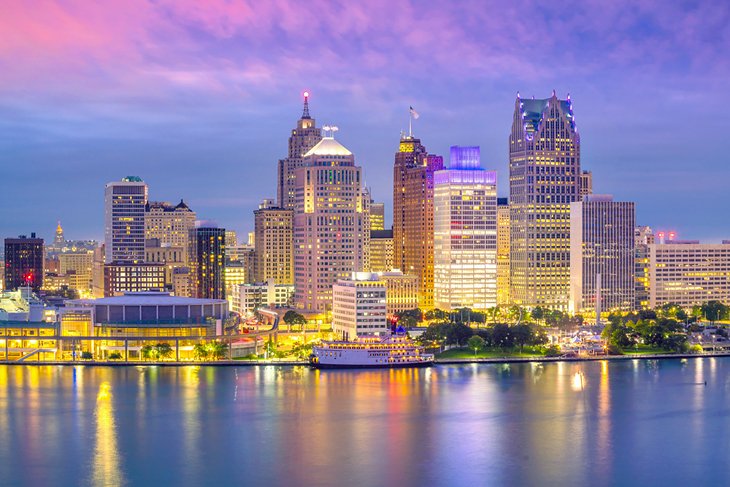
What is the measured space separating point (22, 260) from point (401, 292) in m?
82.3

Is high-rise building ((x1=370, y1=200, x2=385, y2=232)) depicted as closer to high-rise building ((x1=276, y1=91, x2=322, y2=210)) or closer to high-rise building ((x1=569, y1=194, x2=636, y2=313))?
high-rise building ((x1=276, y1=91, x2=322, y2=210))

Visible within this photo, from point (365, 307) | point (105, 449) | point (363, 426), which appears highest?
point (365, 307)

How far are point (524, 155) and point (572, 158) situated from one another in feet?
18.3

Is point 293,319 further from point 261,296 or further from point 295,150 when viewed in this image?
point 295,150

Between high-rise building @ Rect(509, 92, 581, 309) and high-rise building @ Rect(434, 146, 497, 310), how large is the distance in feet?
18.2

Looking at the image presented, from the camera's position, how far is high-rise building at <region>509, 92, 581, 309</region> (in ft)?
455

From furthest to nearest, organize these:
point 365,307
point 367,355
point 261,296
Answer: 1. point 261,296
2. point 365,307
3. point 367,355

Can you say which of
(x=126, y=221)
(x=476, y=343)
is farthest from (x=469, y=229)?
(x=126, y=221)

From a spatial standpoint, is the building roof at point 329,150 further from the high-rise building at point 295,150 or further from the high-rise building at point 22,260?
the high-rise building at point 22,260

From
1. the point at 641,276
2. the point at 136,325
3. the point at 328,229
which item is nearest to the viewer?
the point at 136,325

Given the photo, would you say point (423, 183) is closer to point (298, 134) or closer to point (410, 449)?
point (298, 134)

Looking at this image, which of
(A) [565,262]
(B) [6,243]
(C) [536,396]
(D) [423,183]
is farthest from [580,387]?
(B) [6,243]

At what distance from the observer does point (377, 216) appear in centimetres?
19538

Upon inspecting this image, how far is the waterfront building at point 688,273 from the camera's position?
14112 centimetres
